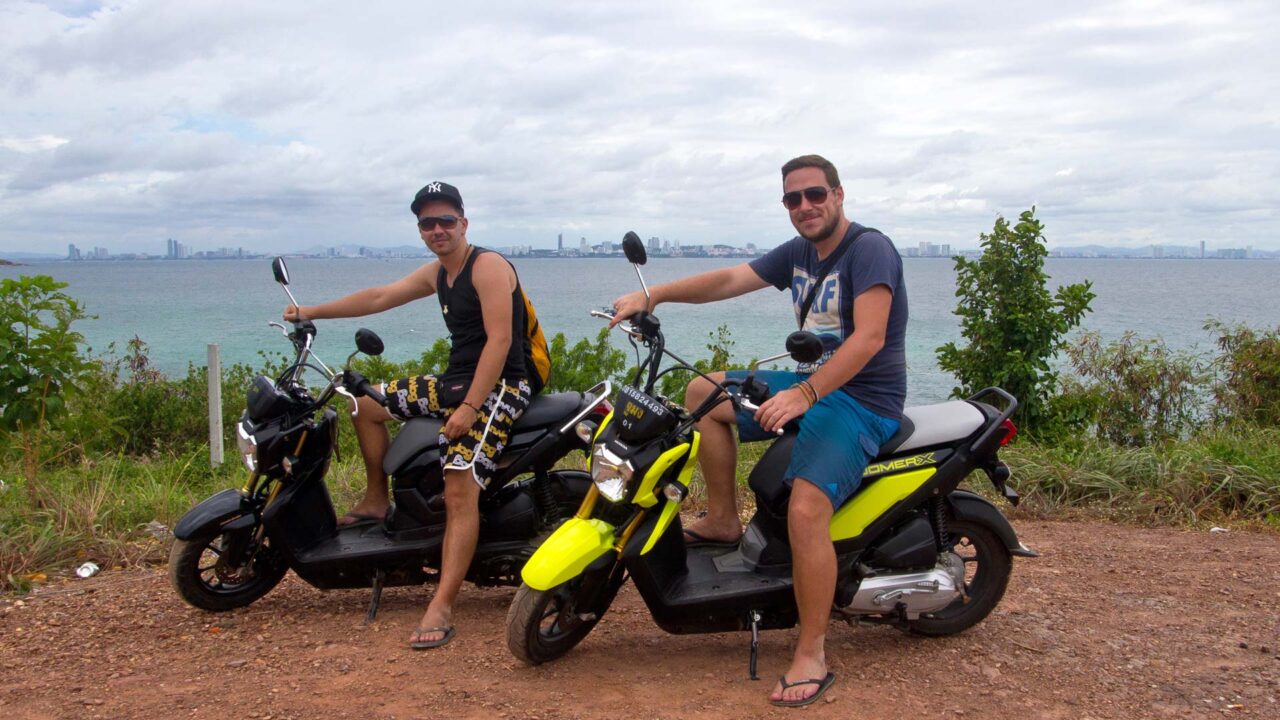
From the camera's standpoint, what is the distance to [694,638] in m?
4.28

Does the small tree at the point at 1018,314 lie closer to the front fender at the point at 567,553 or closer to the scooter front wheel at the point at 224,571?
the front fender at the point at 567,553

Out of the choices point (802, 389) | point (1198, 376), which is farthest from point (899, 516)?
point (1198, 376)

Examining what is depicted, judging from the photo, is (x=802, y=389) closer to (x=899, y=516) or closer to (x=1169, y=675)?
(x=899, y=516)

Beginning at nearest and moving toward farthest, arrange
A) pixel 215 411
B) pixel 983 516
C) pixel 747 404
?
pixel 747 404 → pixel 983 516 → pixel 215 411

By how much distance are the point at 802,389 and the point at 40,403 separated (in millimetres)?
4646

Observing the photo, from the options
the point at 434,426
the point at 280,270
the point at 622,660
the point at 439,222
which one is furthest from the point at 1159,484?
the point at 280,270

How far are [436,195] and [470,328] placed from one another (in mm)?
589

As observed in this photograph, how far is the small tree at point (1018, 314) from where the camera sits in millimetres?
8297

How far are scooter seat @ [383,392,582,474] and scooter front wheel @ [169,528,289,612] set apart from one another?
677mm

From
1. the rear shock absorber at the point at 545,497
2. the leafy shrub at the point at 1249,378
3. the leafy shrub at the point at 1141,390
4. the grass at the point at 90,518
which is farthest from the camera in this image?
the leafy shrub at the point at 1141,390

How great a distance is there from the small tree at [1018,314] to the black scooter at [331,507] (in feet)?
15.7

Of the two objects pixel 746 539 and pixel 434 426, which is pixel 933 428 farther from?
pixel 434 426

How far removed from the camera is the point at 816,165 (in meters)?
3.93

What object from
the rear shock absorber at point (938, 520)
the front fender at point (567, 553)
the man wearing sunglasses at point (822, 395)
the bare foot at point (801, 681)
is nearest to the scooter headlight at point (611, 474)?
the front fender at point (567, 553)
